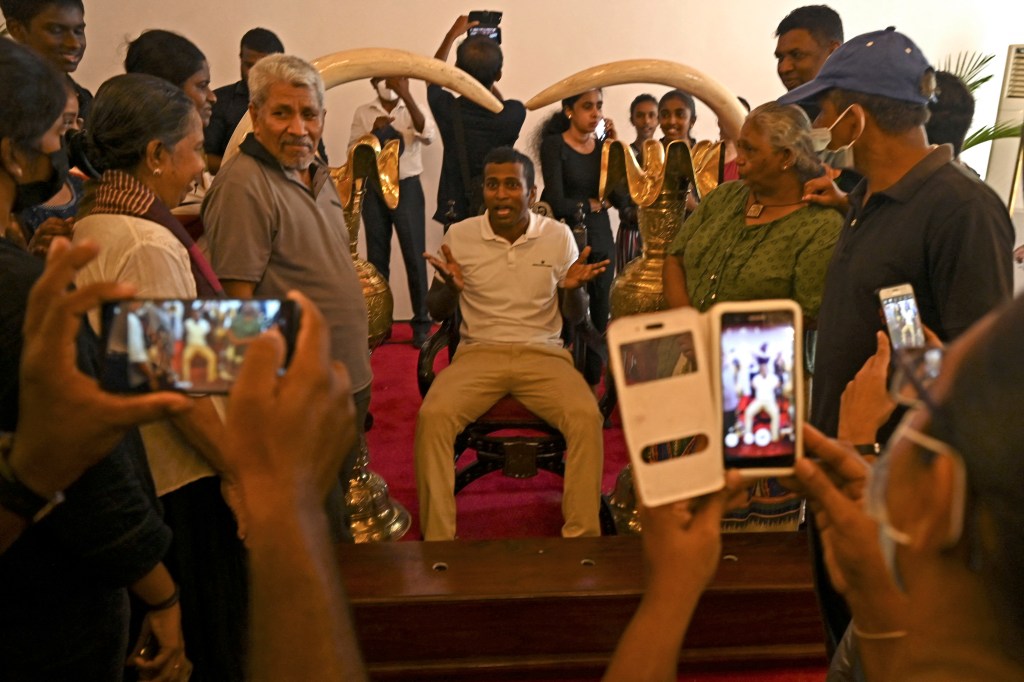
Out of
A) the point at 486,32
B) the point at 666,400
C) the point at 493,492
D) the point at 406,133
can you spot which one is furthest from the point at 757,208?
the point at 406,133

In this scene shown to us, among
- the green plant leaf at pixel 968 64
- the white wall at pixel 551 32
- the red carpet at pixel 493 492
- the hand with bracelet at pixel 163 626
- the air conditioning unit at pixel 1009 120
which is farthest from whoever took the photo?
the green plant leaf at pixel 968 64

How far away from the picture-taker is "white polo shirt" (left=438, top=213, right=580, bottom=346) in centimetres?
293

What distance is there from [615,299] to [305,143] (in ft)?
3.98

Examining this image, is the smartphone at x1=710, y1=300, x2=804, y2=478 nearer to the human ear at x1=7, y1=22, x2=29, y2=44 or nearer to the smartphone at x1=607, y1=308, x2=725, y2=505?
the smartphone at x1=607, y1=308, x2=725, y2=505

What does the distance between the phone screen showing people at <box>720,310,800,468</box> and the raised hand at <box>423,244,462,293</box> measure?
2.01 meters

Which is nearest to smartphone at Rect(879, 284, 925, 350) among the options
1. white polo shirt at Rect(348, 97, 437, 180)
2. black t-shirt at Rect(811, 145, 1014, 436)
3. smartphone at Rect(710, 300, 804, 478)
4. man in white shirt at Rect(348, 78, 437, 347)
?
black t-shirt at Rect(811, 145, 1014, 436)

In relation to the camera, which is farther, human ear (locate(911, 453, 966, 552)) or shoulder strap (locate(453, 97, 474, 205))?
shoulder strap (locate(453, 97, 474, 205))

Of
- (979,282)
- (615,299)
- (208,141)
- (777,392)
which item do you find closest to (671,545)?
(777,392)

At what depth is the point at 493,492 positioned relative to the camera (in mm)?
3209

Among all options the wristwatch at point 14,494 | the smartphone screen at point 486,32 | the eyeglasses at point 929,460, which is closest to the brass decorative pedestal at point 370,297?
the wristwatch at point 14,494

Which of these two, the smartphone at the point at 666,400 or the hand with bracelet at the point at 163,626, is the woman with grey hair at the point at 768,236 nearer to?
the smartphone at the point at 666,400

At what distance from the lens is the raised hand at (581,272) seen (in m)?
2.81

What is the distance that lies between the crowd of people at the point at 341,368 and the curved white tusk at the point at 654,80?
1.06ft

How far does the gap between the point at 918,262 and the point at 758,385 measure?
0.89m
